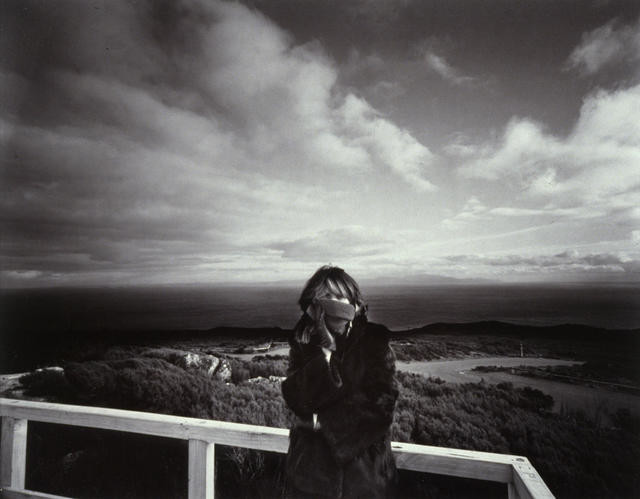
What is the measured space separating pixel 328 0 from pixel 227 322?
8.22 ft

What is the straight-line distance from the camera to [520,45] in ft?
7.93

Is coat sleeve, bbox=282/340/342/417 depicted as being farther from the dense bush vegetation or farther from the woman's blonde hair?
the dense bush vegetation

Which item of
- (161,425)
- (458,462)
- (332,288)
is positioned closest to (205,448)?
(161,425)

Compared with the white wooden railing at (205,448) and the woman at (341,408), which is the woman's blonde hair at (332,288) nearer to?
the woman at (341,408)

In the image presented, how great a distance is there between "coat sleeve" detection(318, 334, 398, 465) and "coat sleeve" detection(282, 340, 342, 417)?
0.15 feet

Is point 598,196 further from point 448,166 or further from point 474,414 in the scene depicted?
point 474,414

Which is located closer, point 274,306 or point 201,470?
point 201,470

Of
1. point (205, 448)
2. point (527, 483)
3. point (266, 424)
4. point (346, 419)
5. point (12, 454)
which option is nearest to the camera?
point (527, 483)

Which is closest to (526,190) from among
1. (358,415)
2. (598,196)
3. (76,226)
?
(598,196)

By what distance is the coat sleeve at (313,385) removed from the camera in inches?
62.5

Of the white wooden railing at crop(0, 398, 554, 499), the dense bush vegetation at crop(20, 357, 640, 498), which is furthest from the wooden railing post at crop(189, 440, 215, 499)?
the dense bush vegetation at crop(20, 357, 640, 498)

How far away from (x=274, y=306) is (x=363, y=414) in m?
1.50

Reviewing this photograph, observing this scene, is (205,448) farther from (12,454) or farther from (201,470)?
(12,454)

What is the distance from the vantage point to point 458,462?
63.9 inches
